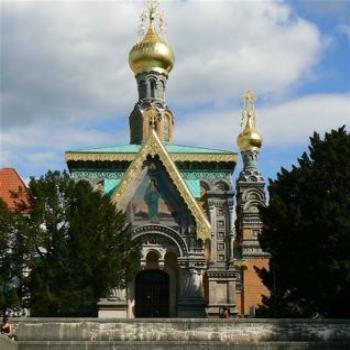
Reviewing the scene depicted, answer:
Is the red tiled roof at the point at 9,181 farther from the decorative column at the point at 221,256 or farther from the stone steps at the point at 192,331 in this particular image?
the stone steps at the point at 192,331

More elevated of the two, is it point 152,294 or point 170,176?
point 170,176

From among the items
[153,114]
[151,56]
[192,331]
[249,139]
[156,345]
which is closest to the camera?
[156,345]

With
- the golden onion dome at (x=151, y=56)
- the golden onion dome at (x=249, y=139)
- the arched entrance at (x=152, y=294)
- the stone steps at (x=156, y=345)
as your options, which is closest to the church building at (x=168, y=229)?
the arched entrance at (x=152, y=294)

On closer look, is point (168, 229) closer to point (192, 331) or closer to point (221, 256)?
point (221, 256)

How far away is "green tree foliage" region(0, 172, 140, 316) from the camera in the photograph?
24.8 metres

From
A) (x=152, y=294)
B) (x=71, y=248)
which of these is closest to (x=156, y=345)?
(x=71, y=248)

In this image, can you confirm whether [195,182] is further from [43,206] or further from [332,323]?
[332,323]

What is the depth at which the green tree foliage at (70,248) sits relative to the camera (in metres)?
24.8

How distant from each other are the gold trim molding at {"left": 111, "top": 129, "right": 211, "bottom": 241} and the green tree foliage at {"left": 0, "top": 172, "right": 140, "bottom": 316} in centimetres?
441

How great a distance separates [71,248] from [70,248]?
1.3 inches

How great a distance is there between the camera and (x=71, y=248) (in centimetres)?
2539

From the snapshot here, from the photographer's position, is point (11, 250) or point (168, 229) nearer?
point (11, 250)

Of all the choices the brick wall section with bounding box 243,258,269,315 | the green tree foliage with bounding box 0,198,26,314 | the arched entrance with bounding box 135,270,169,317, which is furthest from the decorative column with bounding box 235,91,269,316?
the green tree foliage with bounding box 0,198,26,314

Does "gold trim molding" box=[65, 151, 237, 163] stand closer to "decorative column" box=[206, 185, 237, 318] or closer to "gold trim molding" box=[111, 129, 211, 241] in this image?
"decorative column" box=[206, 185, 237, 318]
